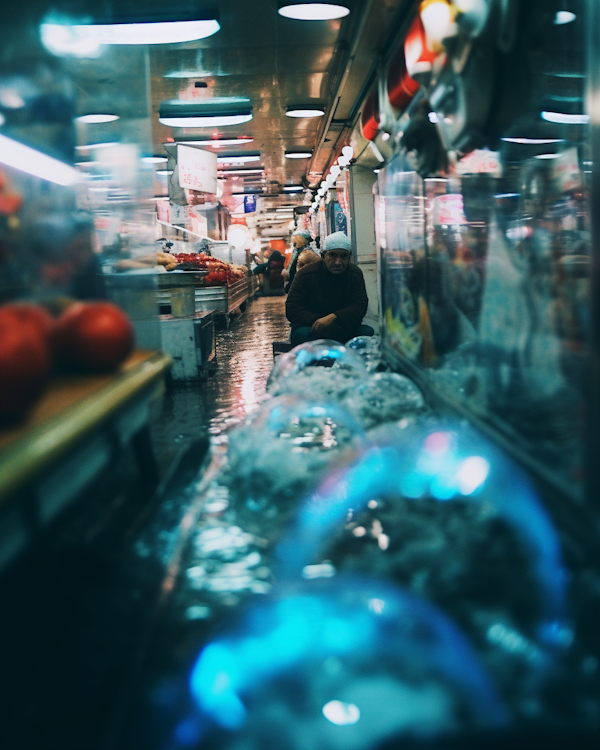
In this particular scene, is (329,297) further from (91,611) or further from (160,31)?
(91,611)

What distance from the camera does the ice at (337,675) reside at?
1.54 meters

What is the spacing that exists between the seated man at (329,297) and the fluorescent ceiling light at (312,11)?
2144 mm

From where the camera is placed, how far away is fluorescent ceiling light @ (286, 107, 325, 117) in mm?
10125

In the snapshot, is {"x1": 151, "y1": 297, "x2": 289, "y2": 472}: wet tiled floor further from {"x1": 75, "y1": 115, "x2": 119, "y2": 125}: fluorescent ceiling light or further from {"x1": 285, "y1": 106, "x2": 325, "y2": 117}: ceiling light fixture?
{"x1": 285, "y1": 106, "x2": 325, "y2": 117}: ceiling light fixture

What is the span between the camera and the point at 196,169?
37.2ft

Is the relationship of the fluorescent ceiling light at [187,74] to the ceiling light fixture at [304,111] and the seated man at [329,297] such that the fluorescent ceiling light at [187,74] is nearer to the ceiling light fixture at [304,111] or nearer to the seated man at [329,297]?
the ceiling light fixture at [304,111]

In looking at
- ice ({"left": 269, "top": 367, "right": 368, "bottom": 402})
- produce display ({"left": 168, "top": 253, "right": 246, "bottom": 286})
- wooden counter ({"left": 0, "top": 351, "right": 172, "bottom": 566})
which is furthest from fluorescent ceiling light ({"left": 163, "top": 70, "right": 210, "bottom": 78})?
wooden counter ({"left": 0, "top": 351, "right": 172, "bottom": 566})

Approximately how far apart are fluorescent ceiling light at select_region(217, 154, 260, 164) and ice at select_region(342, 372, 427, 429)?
10484mm

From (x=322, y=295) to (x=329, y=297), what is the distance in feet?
0.28

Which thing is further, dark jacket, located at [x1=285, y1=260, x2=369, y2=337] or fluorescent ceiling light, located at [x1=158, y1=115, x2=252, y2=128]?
fluorescent ceiling light, located at [x1=158, y1=115, x2=252, y2=128]

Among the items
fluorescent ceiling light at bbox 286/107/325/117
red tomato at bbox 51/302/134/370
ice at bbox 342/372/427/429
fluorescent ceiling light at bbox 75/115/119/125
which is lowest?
ice at bbox 342/372/427/429

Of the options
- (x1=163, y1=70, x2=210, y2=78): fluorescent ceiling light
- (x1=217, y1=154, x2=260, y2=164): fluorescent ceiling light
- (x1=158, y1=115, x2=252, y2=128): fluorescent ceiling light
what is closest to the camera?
(x1=163, y1=70, x2=210, y2=78): fluorescent ceiling light

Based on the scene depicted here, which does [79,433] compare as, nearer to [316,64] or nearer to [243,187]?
[316,64]

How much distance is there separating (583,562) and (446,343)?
7.85 feet
